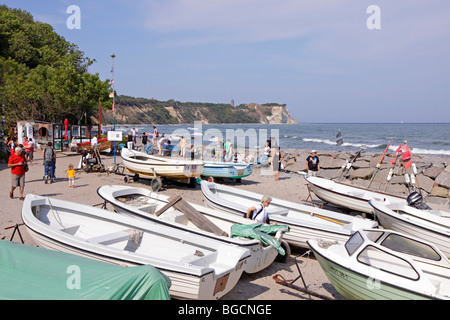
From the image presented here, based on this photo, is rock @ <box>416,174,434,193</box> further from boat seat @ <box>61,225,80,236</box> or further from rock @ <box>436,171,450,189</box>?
boat seat @ <box>61,225,80,236</box>

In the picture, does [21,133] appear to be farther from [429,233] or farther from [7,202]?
[429,233]

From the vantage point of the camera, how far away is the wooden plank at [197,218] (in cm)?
834

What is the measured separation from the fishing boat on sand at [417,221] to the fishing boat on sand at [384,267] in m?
2.66

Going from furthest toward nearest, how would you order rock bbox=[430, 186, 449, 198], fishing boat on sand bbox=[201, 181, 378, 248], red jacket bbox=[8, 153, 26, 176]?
rock bbox=[430, 186, 449, 198] → red jacket bbox=[8, 153, 26, 176] → fishing boat on sand bbox=[201, 181, 378, 248]

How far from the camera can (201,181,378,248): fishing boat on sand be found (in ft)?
27.8

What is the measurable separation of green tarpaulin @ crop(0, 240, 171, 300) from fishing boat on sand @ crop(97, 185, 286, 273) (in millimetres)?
2765

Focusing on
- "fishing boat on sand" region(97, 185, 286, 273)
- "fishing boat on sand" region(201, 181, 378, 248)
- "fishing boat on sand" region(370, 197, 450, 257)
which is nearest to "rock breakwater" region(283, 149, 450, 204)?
"fishing boat on sand" region(370, 197, 450, 257)

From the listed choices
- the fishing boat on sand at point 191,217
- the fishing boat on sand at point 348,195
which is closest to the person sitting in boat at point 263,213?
the fishing boat on sand at point 191,217

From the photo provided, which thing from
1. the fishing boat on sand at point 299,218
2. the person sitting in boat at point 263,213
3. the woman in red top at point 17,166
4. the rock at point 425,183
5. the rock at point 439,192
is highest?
the woman in red top at point 17,166

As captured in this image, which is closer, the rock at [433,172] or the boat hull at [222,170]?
the boat hull at [222,170]

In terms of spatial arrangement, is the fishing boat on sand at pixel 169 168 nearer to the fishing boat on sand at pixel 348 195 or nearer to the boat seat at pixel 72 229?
the fishing boat on sand at pixel 348 195

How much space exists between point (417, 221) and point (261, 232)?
4.45 meters
